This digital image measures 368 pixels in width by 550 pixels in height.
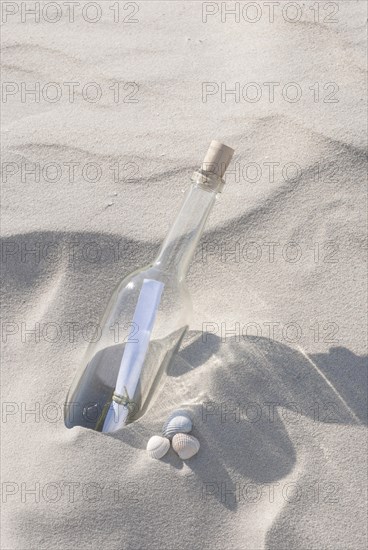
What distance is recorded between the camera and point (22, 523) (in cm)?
171

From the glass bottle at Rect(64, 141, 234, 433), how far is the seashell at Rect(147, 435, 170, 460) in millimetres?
82

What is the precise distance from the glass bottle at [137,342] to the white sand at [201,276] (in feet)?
0.18

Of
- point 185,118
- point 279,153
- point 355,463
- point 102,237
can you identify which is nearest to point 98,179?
point 102,237

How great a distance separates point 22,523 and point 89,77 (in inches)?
50.3

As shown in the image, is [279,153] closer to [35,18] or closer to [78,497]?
[35,18]

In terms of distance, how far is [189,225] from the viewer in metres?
1.67

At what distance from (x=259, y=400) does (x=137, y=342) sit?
0.36 metres

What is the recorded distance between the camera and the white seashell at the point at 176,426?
67.7 inches
